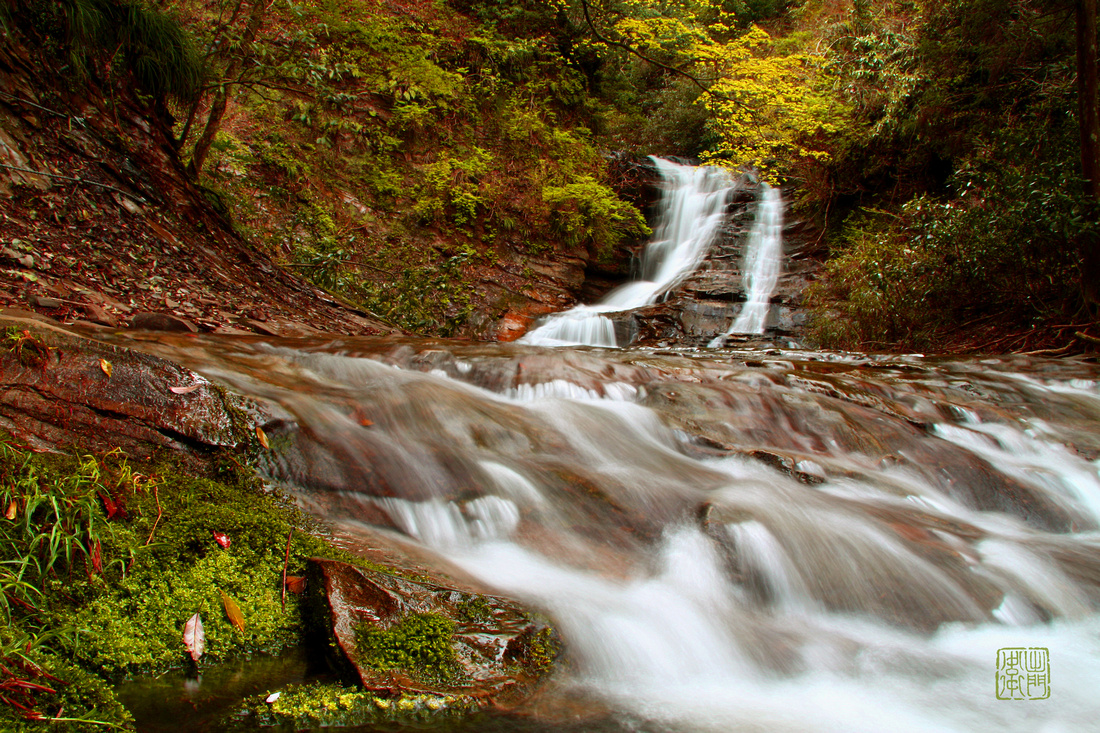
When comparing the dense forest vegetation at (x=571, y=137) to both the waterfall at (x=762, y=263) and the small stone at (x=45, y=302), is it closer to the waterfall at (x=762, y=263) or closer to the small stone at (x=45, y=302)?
the waterfall at (x=762, y=263)

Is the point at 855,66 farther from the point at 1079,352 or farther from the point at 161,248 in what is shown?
the point at 161,248

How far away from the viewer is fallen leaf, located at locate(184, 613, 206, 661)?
1.75 meters

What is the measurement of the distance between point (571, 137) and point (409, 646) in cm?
1455

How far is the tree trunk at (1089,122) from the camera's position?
6754 millimetres

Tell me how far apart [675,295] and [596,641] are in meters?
11.0

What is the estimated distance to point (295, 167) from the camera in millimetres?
11094

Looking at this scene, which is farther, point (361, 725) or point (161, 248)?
point (161, 248)

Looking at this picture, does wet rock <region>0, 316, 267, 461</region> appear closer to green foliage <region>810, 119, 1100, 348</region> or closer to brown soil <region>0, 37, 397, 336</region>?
brown soil <region>0, 37, 397, 336</region>

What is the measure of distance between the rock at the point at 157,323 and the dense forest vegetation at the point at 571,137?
2837 millimetres

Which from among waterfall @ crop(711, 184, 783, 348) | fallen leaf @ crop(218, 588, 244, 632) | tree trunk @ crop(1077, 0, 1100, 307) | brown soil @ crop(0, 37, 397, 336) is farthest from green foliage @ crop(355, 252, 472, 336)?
tree trunk @ crop(1077, 0, 1100, 307)

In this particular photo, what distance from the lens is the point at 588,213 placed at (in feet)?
44.5

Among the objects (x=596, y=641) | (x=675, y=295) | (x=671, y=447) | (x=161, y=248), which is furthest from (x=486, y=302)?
(x=596, y=641)

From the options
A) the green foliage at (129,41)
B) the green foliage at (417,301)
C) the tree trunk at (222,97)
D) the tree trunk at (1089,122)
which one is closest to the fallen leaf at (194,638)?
the green foliage at (129,41)

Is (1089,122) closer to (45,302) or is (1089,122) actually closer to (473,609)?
(473,609)
